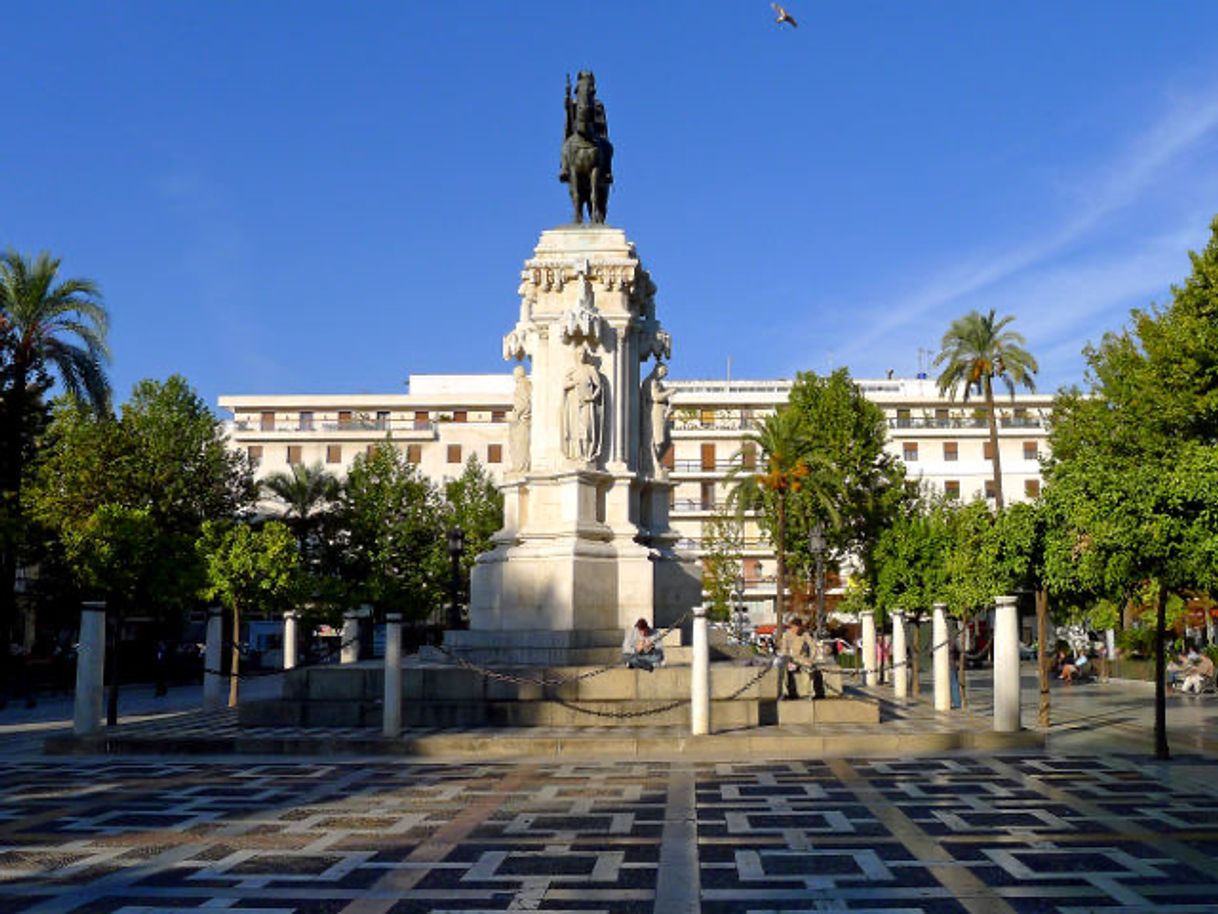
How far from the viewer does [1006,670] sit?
1561 cm

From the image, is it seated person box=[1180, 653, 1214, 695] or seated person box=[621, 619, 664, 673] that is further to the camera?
seated person box=[1180, 653, 1214, 695]

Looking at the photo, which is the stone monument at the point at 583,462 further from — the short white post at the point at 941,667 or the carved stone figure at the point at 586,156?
the short white post at the point at 941,667

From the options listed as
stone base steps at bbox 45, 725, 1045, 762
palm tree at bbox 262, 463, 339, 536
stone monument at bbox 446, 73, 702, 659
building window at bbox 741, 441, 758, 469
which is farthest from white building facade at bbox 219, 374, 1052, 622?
stone base steps at bbox 45, 725, 1045, 762

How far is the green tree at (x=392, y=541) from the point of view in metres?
46.9

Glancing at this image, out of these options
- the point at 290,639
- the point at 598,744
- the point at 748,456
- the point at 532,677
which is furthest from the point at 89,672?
the point at 748,456

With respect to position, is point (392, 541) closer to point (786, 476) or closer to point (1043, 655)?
point (786, 476)

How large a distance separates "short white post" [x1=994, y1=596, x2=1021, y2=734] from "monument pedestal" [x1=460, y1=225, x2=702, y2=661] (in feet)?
16.9

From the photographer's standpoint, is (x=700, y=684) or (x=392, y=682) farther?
(x=392, y=682)

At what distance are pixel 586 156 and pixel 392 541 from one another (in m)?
30.0

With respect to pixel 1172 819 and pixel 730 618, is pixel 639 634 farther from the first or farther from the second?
pixel 730 618

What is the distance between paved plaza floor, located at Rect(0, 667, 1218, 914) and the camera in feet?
23.1

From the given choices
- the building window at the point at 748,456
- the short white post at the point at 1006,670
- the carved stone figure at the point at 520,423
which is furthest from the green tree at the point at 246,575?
the building window at the point at 748,456

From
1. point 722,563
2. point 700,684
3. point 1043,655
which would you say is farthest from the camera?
point 722,563

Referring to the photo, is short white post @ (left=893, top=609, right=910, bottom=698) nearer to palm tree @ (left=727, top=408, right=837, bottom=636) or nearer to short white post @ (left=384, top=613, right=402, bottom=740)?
short white post @ (left=384, top=613, right=402, bottom=740)
